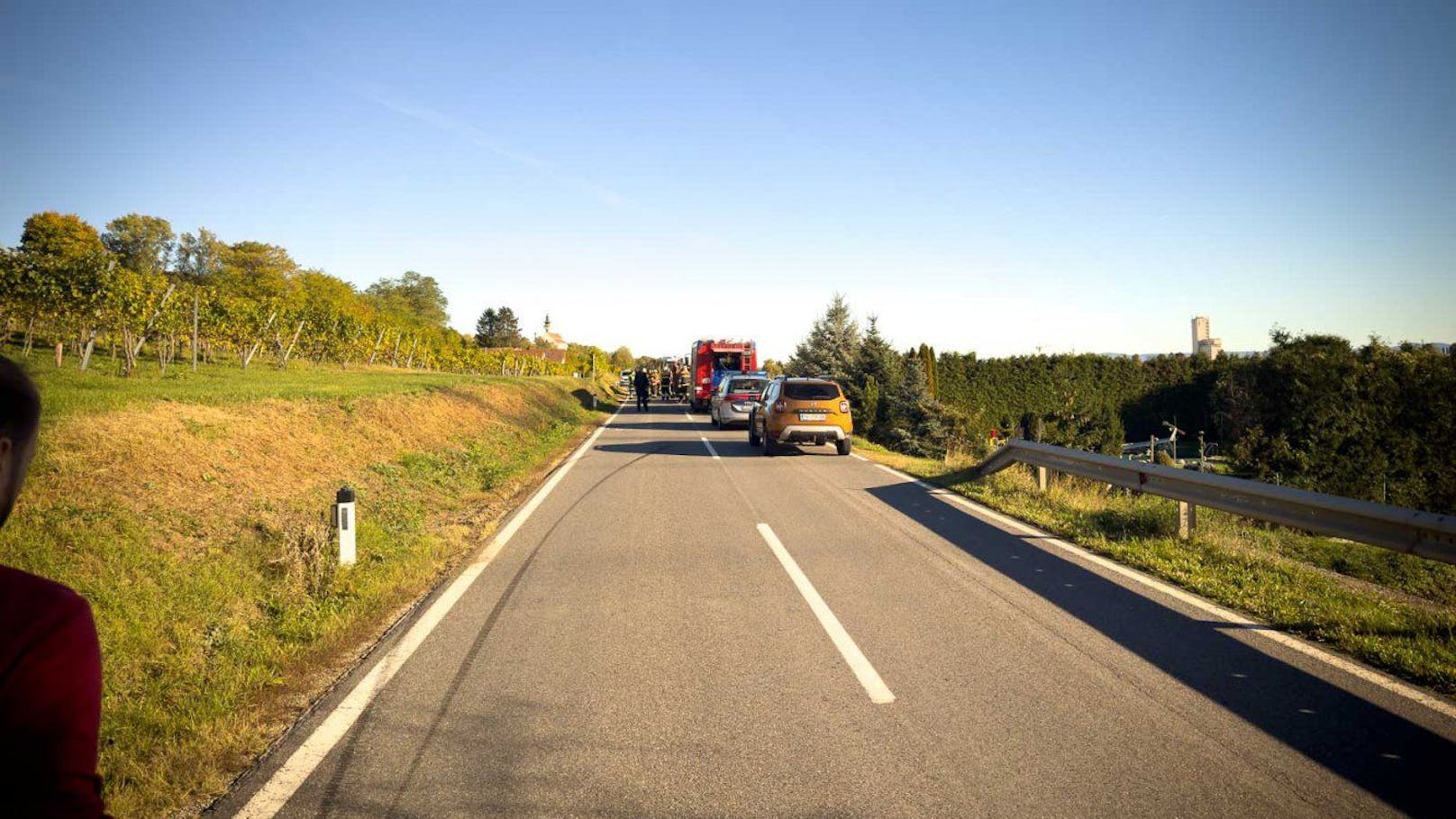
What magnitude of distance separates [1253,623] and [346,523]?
761cm

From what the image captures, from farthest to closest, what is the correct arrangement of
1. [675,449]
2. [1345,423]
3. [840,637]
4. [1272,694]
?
[1345,423], [675,449], [840,637], [1272,694]

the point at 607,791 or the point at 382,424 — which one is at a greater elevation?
the point at 382,424

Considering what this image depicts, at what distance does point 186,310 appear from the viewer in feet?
89.2

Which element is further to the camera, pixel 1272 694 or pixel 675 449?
pixel 675 449

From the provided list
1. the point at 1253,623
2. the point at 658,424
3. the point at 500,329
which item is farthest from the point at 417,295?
the point at 1253,623

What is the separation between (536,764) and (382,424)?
1284 centimetres

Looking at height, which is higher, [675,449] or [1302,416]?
[1302,416]

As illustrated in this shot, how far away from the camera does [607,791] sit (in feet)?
10.9

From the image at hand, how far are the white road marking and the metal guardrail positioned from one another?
151 inches

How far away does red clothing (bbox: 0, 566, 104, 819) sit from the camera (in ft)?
3.98

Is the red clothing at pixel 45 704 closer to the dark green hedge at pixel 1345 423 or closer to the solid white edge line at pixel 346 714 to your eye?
the solid white edge line at pixel 346 714

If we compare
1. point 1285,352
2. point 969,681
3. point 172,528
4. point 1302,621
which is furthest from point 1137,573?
point 1285,352

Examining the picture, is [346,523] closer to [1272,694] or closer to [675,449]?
[1272,694]

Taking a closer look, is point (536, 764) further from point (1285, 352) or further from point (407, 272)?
point (407, 272)
